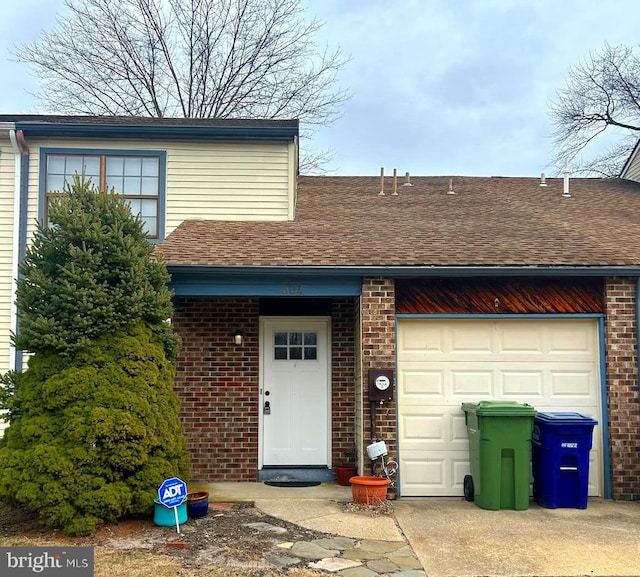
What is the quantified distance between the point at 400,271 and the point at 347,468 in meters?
2.68

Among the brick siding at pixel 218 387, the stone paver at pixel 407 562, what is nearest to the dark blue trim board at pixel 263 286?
the brick siding at pixel 218 387

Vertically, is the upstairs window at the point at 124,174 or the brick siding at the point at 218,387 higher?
the upstairs window at the point at 124,174

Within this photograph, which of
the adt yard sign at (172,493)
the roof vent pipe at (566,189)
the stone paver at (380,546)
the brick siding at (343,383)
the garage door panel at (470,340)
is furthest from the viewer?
the roof vent pipe at (566,189)

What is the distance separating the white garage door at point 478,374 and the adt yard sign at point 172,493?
2882 mm

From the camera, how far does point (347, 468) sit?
880 centimetres

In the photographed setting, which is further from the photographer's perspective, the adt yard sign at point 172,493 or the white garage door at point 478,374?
the white garage door at point 478,374

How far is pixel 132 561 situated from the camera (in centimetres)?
549

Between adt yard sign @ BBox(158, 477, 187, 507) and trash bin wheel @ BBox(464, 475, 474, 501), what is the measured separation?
3.37m

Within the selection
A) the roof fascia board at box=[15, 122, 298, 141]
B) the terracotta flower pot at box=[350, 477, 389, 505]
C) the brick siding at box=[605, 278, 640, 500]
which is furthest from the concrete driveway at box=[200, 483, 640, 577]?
the roof fascia board at box=[15, 122, 298, 141]

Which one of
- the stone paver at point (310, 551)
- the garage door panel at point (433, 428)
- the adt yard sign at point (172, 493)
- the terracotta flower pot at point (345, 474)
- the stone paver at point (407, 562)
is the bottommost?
the stone paver at point (407, 562)

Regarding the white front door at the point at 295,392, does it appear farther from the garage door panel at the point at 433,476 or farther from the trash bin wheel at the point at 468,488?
the trash bin wheel at the point at 468,488

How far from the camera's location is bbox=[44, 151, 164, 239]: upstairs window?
10508 mm

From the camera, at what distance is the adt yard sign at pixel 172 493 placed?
640cm

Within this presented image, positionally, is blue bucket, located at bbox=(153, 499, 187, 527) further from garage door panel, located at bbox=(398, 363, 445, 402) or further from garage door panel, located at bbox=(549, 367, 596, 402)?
garage door panel, located at bbox=(549, 367, 596, 402)
